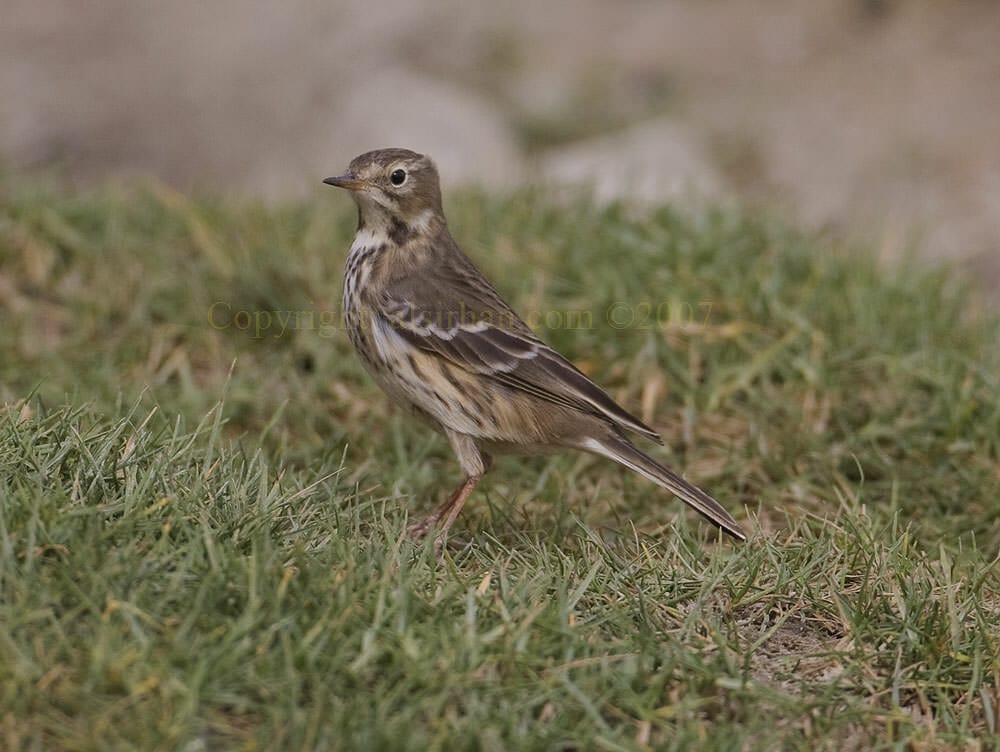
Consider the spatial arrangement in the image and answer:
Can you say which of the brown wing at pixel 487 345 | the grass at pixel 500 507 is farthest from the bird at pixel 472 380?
the grass at pixel 500 507

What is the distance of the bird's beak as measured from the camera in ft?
16.9

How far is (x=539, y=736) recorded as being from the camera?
317 cm

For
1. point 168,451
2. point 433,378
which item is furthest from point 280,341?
point 168,451

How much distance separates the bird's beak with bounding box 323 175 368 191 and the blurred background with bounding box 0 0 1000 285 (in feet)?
11.1

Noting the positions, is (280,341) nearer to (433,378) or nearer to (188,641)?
(433,378)

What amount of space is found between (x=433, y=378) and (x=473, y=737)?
2015 mm

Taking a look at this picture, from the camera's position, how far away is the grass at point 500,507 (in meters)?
3.20

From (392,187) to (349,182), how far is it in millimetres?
212

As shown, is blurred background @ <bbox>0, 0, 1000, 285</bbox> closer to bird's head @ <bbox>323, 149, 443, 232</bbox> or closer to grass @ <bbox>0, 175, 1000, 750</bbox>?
grass @ <bbox>0, 175, 1000, 750</bbox>

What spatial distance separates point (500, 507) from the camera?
5242 mm

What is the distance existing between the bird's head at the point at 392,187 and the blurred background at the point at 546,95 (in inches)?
123

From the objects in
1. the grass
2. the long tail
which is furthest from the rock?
the long tail

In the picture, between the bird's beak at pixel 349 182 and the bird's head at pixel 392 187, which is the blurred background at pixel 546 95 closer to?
the bird's head at pixel 392 187

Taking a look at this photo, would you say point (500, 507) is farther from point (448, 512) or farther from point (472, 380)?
point (472, 380)
